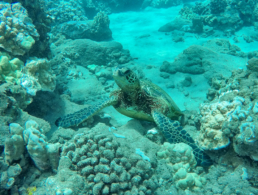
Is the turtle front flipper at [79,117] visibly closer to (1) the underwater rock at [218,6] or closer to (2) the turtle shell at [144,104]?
(2) the turtle shell at [144,104]

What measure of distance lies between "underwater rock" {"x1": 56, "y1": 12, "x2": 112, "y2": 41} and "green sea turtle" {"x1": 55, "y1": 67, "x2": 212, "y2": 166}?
311 inches

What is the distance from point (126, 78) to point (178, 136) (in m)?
1.65

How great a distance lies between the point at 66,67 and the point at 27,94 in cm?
356

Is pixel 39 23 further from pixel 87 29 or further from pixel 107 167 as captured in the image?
pixel 87 29

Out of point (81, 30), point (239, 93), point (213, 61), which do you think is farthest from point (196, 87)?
point (81, 30)

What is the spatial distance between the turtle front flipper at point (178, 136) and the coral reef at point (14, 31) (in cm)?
341

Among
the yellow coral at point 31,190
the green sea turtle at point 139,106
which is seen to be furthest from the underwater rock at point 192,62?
the yellow coral at point 31,190

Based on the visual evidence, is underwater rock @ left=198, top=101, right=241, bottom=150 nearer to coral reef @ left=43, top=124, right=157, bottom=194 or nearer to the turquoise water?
the turquoise water

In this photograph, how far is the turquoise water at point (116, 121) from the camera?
6.73ft

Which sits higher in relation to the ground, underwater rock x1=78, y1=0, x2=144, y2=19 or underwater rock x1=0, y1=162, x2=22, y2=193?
underwater rock x1=78, y1=0, x2=144, y2=19

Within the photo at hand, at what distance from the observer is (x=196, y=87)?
19.4 feet

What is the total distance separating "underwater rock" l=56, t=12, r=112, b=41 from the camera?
10.1m

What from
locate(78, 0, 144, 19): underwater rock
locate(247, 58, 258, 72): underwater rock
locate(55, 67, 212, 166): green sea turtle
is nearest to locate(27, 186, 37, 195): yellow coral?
locate(55, 67, 212, 166): green sea turtle

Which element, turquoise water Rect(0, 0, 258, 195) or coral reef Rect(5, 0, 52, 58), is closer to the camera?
turquoise water Rect(0, 0, 258, 195)
